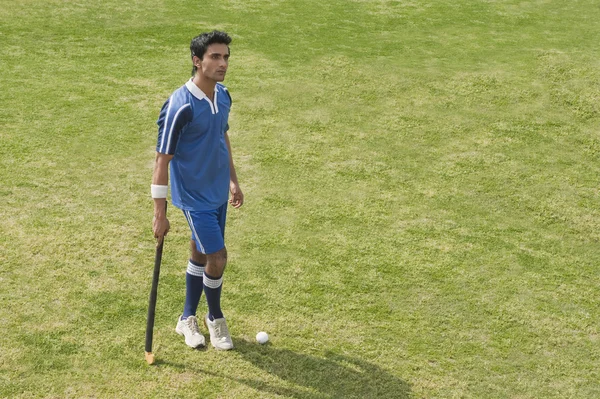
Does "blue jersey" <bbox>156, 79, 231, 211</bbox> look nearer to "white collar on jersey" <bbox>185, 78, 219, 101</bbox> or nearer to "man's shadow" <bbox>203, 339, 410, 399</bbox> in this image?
"white collar on jersey" <bbox>185, 78, 219, 101</bbox>

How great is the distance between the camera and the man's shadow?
18.4 feet

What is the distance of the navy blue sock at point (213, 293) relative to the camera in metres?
5.86

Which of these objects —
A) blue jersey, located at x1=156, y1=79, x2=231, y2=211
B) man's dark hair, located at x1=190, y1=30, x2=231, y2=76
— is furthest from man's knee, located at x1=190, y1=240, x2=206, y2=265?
man's dark hair, located at x1=190, y1=30, x2=231, y2=76

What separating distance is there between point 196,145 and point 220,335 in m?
1.53

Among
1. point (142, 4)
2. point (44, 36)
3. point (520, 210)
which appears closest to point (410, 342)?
point (520, 210)

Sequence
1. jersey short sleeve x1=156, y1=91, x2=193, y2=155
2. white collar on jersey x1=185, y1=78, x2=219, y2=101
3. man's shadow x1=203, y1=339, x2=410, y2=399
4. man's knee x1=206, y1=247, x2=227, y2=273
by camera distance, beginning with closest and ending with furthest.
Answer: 1. jersey short sleeve x1=156, y1=91, x2=193, y2=155
2. white collar on jersey x1=185, y1=78, x2=219, y2=101
3. man's shadow x1=203, y1=339, x2=410, y2=399
4. man's knee x1=206, y1=247, x2=227, y2=273

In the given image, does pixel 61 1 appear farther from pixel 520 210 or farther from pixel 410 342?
pixel 410 342

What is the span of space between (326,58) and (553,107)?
12.0 ft

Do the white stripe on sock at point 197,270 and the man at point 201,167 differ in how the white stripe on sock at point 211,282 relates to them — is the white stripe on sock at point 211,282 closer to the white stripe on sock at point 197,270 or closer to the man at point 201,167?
the man at point 201,167

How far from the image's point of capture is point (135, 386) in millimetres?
5562

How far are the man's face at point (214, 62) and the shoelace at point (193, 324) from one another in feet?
6.37

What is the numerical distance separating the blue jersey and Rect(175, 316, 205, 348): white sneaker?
3.28ft

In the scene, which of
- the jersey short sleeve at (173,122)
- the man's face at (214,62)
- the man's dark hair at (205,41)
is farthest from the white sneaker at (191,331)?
the man's dark hair at (205,41)

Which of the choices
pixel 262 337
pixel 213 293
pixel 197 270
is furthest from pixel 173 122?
pixel 262 337
